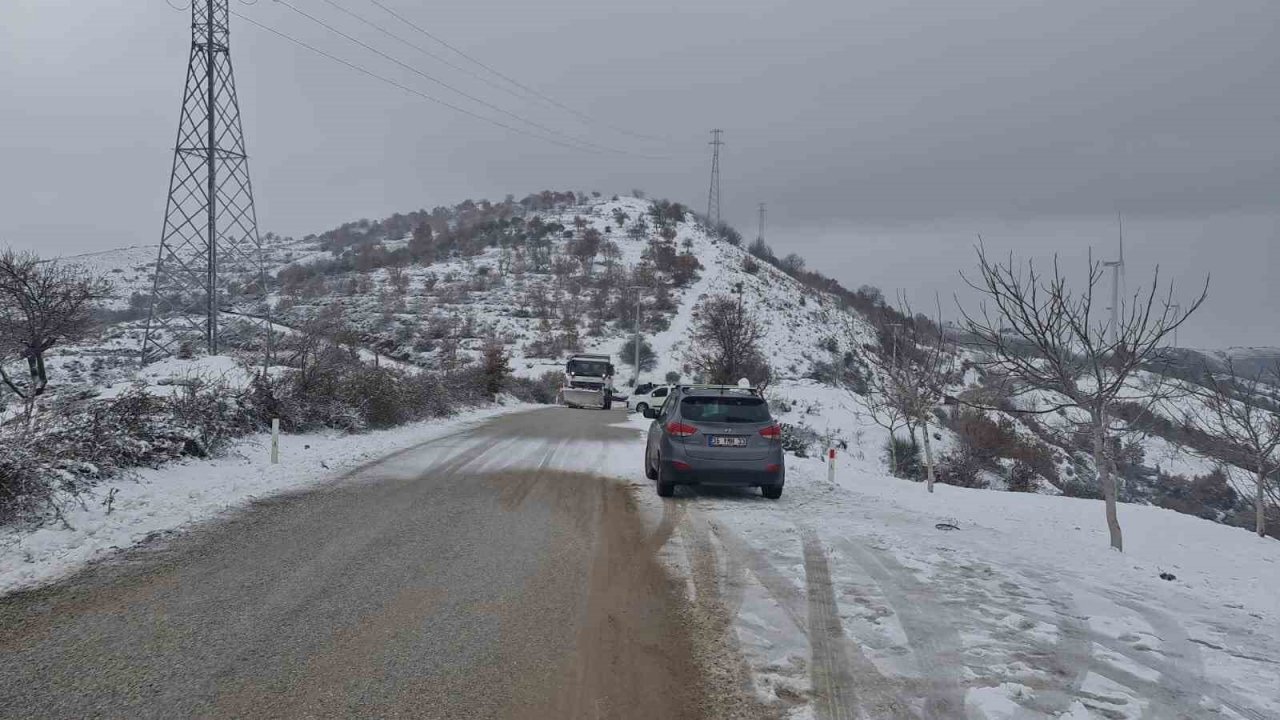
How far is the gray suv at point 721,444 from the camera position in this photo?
1095 centimetres

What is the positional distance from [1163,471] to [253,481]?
43.4 m

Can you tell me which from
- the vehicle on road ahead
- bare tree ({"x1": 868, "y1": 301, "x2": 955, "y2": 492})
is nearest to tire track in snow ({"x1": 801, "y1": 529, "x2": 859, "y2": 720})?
bare tree ({"x1": 868, "y1": 301, "x2": 955, "y2": 492})

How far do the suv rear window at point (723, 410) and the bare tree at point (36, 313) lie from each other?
11.8 m

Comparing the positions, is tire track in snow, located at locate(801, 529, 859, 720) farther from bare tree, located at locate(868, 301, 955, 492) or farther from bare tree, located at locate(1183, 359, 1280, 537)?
bare tree, located at locate(1183, 359, 1280, 537)

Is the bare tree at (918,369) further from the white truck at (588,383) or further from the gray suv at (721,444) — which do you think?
the white truck at (588,383)

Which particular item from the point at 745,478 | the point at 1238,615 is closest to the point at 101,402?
the point at 745,478

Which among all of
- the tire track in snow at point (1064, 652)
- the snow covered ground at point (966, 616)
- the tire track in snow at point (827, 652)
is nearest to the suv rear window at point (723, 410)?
the snow covered ground at point (966, 616)

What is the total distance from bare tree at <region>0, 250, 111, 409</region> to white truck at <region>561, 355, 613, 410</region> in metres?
28.4

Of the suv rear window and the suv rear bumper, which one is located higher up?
the suv rear window

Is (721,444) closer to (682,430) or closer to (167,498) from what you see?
(682,430)

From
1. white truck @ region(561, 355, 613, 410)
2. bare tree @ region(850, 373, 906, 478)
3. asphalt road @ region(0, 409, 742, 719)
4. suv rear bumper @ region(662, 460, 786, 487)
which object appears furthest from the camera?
white truck @ region(561, 355, 613, 410)

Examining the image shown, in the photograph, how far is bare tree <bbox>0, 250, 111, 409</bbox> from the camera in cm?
1441

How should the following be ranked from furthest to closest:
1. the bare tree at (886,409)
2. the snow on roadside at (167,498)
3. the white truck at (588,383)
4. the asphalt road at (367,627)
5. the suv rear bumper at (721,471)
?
the white truck at (588,383), the bare tree at (886,409), the suv rear bumper at (721,471), the snow on roadside at (167,498), the asphalt road at (367,627)

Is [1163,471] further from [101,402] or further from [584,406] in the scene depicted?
[101,402]
